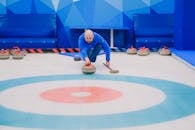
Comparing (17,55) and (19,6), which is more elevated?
(19,6)

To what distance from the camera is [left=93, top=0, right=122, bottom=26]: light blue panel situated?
46.9 feet

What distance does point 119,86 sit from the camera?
7.91m

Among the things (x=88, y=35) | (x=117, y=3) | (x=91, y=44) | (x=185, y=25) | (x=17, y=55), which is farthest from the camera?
(x=117, y=3)

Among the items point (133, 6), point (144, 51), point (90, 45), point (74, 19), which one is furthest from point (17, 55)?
point (133, 6)

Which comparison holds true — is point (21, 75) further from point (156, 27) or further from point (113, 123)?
point (156, 27)

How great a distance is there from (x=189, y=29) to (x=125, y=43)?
98.9 inches

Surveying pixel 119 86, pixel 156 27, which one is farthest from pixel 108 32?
pixel 119 86

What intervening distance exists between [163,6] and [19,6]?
200 inches

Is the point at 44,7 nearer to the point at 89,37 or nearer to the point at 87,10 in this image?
the point at 87,10

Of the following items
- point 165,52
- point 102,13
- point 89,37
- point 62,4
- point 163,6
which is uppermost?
point 62,4

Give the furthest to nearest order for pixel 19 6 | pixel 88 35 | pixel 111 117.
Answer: pixel 19 6
pixel 88 35
pixel 111 117

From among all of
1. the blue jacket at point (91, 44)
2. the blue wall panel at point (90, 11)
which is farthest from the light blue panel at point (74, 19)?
the blue jacket at point (91, 44)

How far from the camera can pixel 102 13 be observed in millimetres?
14312

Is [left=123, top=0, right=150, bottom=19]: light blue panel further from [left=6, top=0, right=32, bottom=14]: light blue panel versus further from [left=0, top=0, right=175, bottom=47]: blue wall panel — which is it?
[left=6, top=0, right=32, bottom=14]: light blue panel
